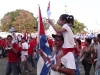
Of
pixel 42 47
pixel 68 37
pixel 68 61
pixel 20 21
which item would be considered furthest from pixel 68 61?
pixel 20 21

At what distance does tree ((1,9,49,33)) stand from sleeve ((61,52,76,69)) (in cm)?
6603

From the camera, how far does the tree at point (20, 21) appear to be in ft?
239

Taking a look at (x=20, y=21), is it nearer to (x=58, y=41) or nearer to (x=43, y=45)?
(x=43, y=45)

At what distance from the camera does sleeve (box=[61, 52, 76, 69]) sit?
3.17 m

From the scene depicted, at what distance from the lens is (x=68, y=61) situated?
10.5 ft

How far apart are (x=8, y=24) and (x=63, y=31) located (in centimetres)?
7400

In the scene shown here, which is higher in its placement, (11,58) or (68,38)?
(68,38)

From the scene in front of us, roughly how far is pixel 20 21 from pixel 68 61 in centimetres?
7063

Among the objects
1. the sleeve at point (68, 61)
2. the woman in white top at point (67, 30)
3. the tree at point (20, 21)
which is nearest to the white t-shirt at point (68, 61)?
the sleeve at point (68, 61)

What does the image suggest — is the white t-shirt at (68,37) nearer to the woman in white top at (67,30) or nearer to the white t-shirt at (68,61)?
the woman in white top at (67,30)

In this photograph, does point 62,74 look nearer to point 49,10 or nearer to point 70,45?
point 70,45

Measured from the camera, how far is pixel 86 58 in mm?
7980

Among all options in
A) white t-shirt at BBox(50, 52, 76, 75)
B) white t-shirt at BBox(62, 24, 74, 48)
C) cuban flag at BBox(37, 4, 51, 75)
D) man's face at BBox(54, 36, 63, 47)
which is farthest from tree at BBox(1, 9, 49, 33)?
white t-shirt at BBox(50, 52, 76, 75)

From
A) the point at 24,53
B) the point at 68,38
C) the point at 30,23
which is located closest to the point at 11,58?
the point at 24,53
